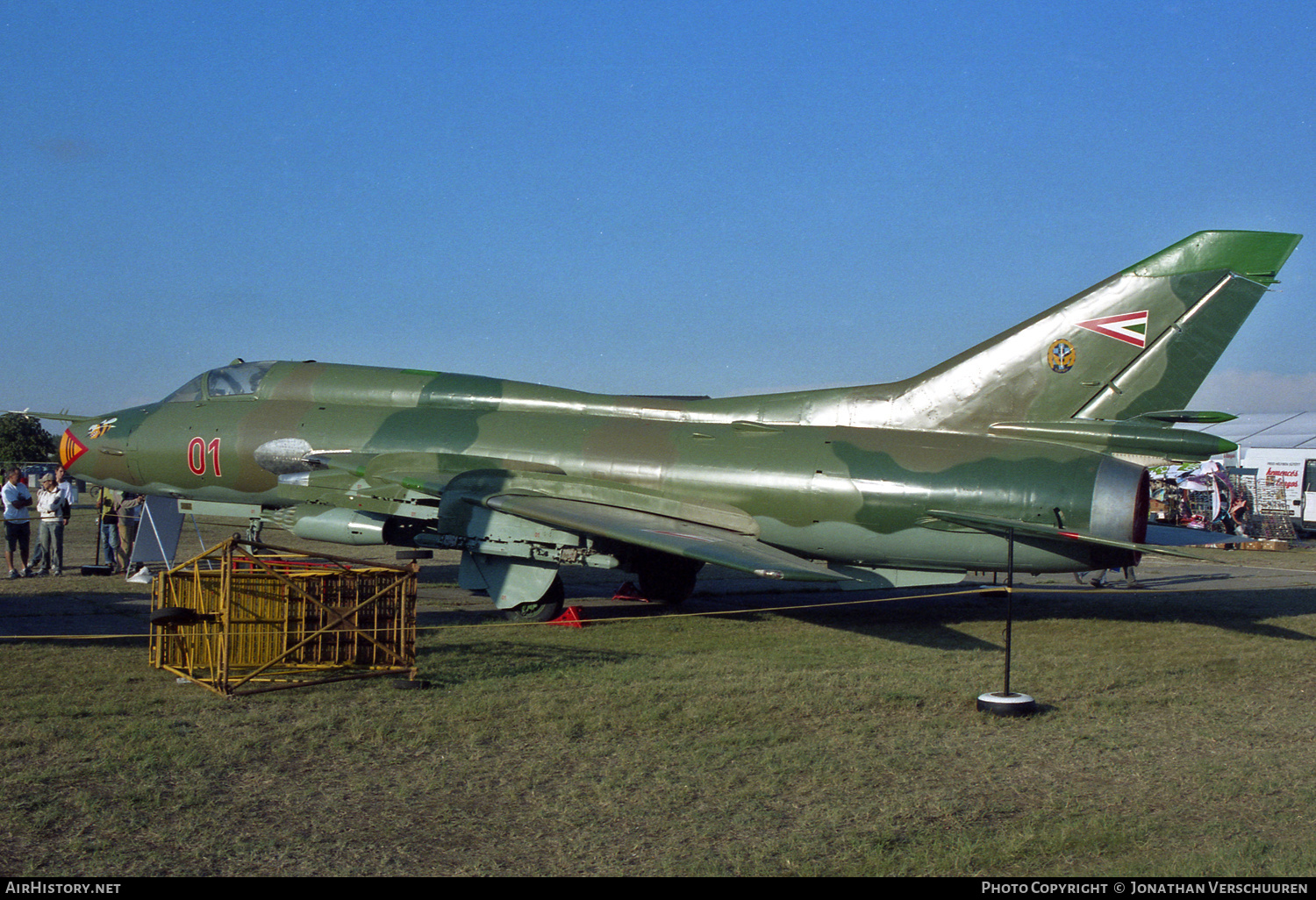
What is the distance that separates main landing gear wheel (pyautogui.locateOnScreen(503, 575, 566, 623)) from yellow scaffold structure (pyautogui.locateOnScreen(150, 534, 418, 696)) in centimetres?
341

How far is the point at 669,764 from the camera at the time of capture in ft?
21.4

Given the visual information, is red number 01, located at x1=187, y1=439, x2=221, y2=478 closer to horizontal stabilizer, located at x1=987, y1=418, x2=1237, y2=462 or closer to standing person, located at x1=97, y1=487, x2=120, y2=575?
standing person, located at x1=97, y1=487, x2=120, y2=575

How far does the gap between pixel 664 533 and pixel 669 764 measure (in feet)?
14.5

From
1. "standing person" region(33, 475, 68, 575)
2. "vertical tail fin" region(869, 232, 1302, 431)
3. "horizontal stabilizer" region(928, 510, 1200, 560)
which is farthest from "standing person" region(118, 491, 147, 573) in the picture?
"vertical tail fin" region(869, 232, 1302, 431)

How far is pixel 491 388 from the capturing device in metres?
14.5

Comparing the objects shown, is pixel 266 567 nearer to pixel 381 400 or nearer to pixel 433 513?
pixel 433 513

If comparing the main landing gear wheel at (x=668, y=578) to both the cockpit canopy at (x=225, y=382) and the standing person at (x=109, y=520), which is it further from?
the standing person at (x=109, y=520)

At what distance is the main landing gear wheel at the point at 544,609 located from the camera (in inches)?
485

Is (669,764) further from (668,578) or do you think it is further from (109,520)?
(109,520)

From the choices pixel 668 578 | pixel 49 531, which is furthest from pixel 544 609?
pixel 49 531

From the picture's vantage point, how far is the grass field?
16.1 feet

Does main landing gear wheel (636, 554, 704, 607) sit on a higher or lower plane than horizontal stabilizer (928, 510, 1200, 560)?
lower

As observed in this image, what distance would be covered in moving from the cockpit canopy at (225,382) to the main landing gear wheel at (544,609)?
6112mm
